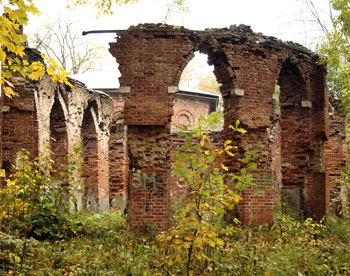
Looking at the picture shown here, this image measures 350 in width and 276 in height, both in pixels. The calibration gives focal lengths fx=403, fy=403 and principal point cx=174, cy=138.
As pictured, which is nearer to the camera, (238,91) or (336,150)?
(238,91)

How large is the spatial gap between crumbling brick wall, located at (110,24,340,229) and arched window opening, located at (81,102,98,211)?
6.61 metres

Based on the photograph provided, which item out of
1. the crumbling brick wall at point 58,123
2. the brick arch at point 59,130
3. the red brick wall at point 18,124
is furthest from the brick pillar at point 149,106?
the brick arch at point 59,130

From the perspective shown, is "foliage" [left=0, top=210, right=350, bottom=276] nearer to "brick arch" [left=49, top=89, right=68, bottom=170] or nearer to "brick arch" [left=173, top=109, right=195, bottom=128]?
"brick arch" [left=49, top=89, right=68, bottom=170]

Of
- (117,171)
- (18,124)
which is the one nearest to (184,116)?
(117,171)

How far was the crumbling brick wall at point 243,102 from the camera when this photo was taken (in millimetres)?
9672

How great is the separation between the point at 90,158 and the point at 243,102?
25.8ft

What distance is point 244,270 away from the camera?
603 cm

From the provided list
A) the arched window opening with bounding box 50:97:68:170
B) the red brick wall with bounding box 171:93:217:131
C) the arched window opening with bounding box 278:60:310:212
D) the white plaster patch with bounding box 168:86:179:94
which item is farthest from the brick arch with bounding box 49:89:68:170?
the red brick wall with bounding box 171:93:217:131

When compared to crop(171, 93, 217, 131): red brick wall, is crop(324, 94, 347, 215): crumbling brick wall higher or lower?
lower

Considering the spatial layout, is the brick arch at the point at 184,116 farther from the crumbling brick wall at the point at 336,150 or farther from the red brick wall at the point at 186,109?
the crumbling brick wall at the point at 336,150

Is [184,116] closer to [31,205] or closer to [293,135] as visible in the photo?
[293,135]

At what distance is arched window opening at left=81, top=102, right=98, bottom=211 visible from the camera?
15859 millimetres

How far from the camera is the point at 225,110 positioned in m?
10.9

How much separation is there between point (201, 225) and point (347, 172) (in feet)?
40.0
